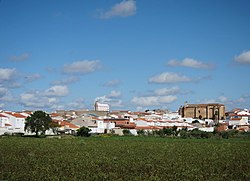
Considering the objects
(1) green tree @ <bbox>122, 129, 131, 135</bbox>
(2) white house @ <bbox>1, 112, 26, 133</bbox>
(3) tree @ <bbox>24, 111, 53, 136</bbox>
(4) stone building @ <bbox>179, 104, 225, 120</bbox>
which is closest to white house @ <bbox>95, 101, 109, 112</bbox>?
(4) stone building @ <bbox>179, 104, 225, 120</bbox>

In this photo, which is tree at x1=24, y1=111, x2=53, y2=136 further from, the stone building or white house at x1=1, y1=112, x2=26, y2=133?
the stone building

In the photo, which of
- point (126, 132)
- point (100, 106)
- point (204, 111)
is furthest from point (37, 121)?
point (204, 111)

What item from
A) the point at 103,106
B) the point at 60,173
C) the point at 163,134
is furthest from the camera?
the point at 103,106

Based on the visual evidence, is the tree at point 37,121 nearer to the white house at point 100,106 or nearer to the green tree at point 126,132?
the green tree at point 126,132

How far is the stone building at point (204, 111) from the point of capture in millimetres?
158100

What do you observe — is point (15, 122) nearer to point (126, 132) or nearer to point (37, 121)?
point (37, 121)

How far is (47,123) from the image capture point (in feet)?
275

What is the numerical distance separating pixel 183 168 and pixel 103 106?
482 feet

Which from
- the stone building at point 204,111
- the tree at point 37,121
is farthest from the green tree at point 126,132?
the stone building at point 204,111

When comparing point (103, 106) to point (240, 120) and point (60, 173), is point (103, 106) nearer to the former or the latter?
point (240, 120)

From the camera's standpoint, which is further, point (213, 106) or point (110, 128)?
point (213, 106)

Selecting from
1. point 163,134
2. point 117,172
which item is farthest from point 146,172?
point 163,134

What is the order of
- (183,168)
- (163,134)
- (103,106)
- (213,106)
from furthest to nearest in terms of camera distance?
(103,106)
(213,106)
(163,134)
(183,168)

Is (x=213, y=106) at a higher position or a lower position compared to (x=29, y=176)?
higher
